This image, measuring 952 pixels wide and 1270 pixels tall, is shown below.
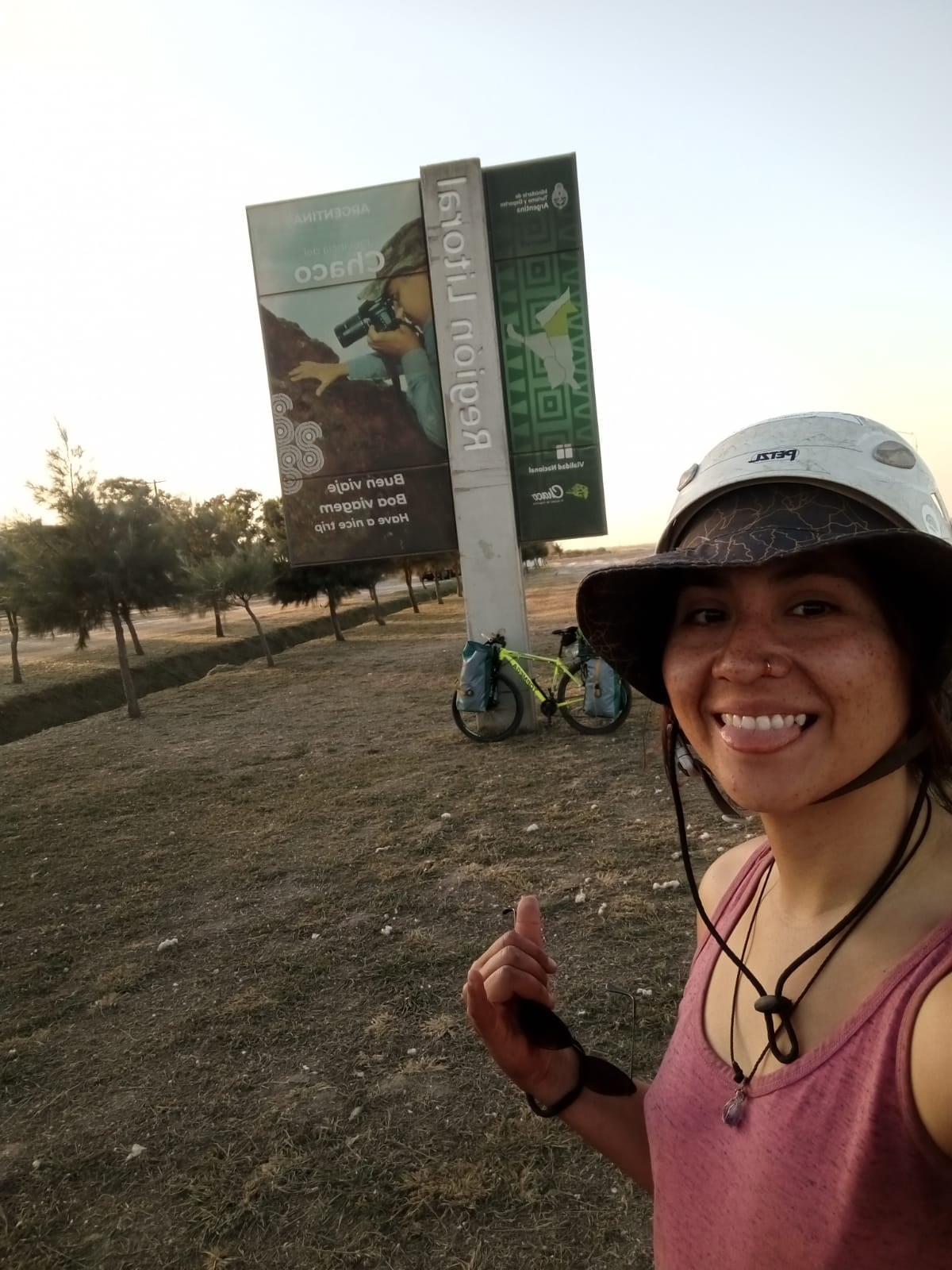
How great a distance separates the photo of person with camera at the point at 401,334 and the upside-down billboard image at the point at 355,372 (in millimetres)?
10

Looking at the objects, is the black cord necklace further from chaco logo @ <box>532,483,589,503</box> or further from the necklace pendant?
chaco logo @ <box>532,483,589,503</box>

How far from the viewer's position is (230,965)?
459cm

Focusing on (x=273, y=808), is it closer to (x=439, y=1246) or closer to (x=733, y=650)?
(x=439, y=1246)

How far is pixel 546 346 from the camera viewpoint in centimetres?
929

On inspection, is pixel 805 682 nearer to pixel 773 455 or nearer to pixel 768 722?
pixel 768 722

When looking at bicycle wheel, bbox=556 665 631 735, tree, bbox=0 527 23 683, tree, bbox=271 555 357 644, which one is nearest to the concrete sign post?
bicycle wheel, bbox=556 665 631 735

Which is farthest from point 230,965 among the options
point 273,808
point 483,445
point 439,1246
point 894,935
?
point 483,445

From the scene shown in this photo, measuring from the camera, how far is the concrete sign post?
9086 millimetres

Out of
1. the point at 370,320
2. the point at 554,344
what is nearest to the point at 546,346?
the point at 554,344

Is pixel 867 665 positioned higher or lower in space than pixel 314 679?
higher

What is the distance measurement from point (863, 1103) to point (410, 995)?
11.4 feet

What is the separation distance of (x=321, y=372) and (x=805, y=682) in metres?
9.38

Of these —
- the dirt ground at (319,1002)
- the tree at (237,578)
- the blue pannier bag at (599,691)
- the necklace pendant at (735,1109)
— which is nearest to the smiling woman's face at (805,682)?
the necklace pendant at (735,1109)

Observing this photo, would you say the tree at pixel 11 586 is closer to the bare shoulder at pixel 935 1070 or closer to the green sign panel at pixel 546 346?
the green sign panel at pixel 546 346
